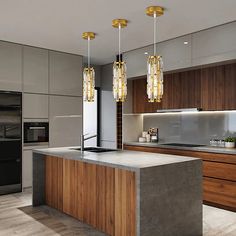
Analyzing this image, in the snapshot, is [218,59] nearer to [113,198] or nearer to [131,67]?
[131,67]

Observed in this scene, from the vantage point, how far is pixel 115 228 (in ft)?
9.76

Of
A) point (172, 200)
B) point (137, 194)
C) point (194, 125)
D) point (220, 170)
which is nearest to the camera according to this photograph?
point (137, 194)

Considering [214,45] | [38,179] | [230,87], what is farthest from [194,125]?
[38,179]

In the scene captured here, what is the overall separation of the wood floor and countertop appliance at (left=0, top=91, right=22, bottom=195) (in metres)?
0.59

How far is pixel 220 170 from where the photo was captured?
392 cm

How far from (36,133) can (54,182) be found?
4.51 ft

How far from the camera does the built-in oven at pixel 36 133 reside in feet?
16.4

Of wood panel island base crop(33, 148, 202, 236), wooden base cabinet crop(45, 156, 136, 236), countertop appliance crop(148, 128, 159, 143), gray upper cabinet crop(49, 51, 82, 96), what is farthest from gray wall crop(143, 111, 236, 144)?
wooden base cabinet crop(45, 156, 136, 236)

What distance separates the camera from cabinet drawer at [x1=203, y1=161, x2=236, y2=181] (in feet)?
12.4

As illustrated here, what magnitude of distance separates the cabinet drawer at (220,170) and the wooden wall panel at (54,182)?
2.14m

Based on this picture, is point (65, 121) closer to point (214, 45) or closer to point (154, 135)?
point (154, 135)

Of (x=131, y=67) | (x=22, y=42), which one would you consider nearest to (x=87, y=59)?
(x=131, y=67)

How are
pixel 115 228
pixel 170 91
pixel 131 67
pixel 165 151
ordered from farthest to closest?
pixel 131 67
pixel 170 91
pixel 165 151
pixel 115 228

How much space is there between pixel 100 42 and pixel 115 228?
3081 mm
